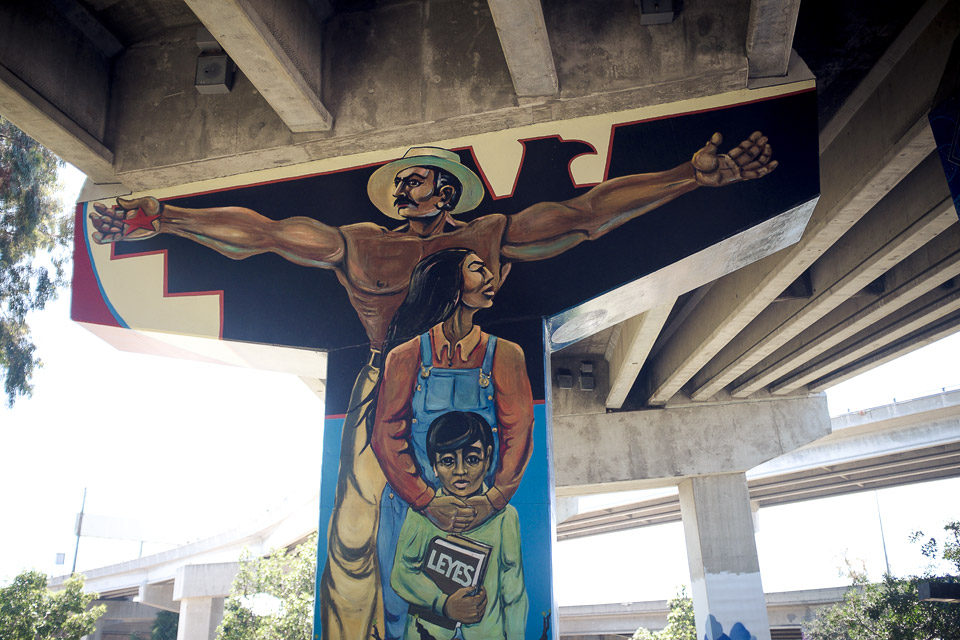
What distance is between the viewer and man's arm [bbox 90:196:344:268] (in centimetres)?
766

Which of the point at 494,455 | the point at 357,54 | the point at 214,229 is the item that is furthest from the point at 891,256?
the point at 214,229

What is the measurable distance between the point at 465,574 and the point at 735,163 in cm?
425

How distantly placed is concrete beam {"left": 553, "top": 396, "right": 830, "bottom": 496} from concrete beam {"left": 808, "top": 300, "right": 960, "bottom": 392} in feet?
4.29

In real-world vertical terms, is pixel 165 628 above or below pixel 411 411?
below

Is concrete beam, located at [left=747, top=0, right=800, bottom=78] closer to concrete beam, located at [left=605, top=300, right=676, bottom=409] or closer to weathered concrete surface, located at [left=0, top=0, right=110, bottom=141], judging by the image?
concrete beam, located at [left=605, top=300, right=676, bottom=409]

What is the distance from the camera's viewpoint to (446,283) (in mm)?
7195

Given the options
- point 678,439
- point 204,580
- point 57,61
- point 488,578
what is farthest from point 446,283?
point 204,580

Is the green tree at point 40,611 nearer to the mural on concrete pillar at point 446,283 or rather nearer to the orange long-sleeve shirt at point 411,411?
the mural on concrete pillar at point 446,283

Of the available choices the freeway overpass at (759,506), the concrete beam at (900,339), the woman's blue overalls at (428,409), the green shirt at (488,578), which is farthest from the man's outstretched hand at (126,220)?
the freeway overpass at (759,506)

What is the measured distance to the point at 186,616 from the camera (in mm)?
34031

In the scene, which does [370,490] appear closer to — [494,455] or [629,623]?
[494,455]

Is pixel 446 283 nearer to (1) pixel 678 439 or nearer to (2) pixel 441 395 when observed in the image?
(2) pixel 441 395

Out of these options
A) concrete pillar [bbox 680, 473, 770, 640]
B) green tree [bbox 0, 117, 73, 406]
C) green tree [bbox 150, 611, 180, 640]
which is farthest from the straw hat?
green tree [bbox 150, 611, 180, 640]

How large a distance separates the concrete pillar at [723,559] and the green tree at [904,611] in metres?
3.15
